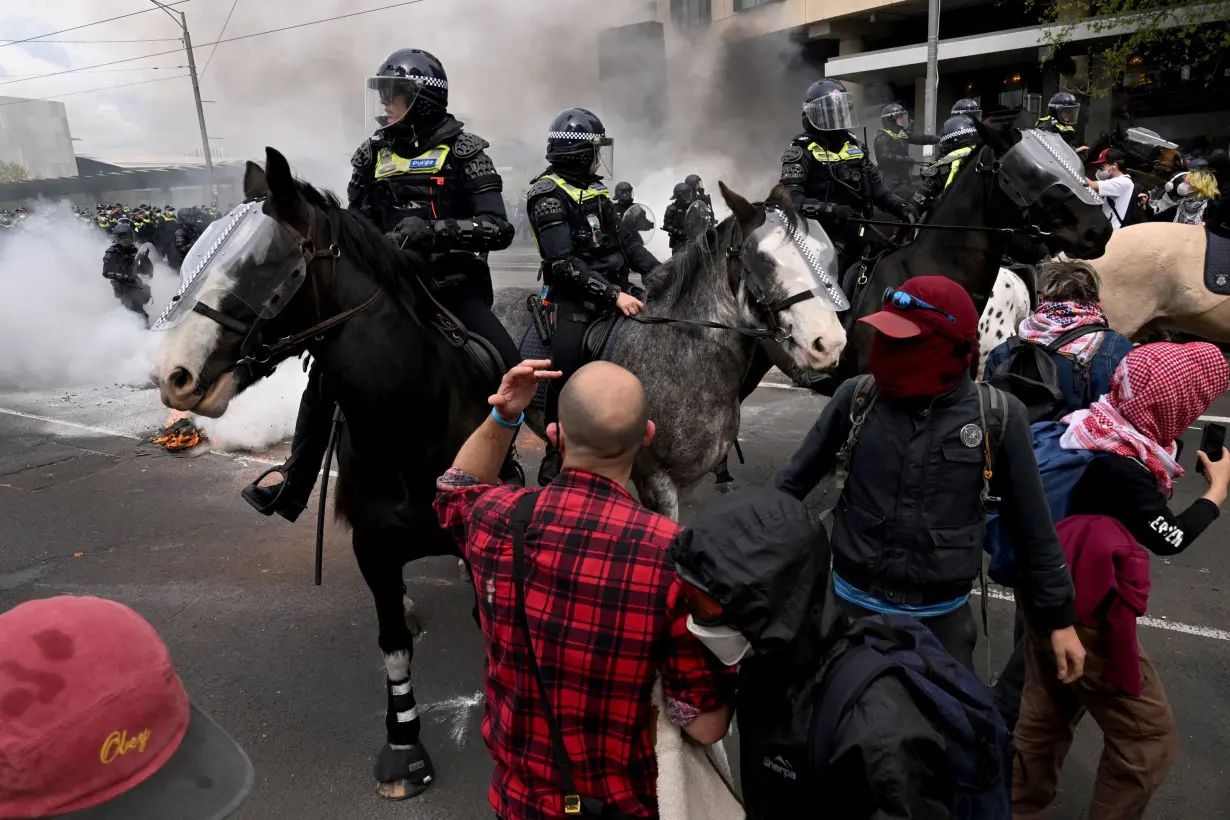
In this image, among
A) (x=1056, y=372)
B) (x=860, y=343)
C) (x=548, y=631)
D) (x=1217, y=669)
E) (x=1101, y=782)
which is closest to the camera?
(x=548, y=631)

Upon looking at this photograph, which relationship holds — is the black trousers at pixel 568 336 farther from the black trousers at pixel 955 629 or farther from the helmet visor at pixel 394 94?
the black trousers at pixel 955 629

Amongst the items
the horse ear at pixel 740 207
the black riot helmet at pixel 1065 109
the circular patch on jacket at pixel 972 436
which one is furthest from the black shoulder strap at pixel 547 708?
the black riot helmet at pixel 1065 109

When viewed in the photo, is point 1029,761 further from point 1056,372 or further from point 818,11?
point 818,11

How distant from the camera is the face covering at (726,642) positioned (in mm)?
1492

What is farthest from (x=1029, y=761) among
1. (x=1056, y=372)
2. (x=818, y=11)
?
(x=818, y=11)

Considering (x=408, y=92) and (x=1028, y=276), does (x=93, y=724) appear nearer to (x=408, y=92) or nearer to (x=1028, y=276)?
(x=408, y=92)

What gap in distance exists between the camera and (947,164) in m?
7.05

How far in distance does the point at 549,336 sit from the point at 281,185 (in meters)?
2.08

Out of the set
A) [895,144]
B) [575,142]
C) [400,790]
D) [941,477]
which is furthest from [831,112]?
[895,144]

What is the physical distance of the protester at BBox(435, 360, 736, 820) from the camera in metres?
1.72

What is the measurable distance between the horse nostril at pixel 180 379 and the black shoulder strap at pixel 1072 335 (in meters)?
3.36

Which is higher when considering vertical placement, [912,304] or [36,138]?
[36,138]

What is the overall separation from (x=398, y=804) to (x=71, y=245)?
2095 centimetres

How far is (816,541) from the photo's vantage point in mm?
1448
